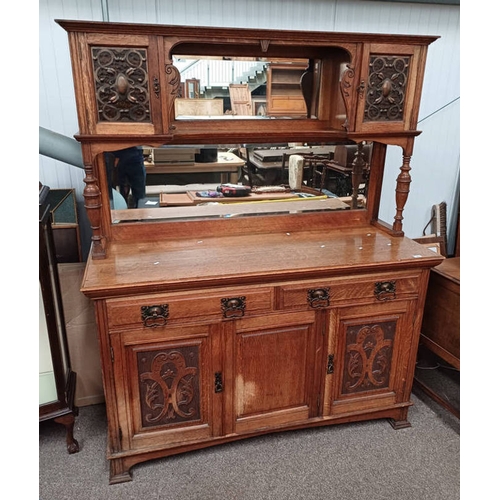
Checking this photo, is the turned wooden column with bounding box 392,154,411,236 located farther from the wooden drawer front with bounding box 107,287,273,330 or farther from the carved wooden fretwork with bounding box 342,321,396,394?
the wooden drawer front with bounding box 107,287,273,330

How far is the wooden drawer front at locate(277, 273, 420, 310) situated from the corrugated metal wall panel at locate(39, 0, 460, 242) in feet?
3.64

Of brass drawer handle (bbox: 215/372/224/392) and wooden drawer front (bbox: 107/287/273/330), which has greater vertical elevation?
wooden drawer front (bbox: 107/287/273/330)

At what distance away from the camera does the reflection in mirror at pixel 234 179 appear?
1895 millimetres

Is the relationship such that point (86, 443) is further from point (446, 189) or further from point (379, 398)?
point (446, 189)

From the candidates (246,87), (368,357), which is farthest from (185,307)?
(246,87)

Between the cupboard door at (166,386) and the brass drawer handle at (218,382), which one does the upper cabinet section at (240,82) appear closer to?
the cupboard door at (166,386)

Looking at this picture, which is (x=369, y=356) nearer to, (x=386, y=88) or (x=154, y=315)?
(x=154, y=315)

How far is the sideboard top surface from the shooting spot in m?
1.55

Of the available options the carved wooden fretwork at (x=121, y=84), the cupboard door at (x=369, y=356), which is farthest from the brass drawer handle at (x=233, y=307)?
the carved wooden fretwork at (x=121, y=84)

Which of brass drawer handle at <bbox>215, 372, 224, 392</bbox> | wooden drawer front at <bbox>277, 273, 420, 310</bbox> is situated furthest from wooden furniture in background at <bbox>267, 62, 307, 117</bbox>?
brass drawer handle at <bbox>215, 372, 224, 392</bbox>

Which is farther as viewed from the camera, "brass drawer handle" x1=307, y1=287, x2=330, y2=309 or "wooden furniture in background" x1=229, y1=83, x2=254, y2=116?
"wooden furniture in background" x1=229, y1=83, x2=254, y2=116

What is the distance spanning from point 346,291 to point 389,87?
87 cm

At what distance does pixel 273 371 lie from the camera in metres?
1.81

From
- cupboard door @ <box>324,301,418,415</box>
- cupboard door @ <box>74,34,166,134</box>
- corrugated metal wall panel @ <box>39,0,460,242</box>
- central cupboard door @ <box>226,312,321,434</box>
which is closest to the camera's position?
cupboard door @ <box>74,34,166,134</box>
